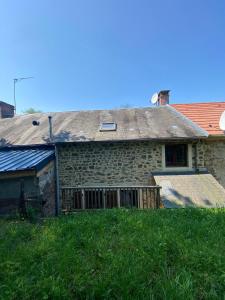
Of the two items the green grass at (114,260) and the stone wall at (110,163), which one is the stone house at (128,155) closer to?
the stone wall at (110,163)

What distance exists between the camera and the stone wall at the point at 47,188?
691 centimetres

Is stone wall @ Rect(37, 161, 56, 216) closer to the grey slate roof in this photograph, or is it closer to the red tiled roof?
the grey slate roof

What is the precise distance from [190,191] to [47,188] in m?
5.22

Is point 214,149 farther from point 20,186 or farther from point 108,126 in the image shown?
point 20,186

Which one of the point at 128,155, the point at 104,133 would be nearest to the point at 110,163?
the point at 128,155

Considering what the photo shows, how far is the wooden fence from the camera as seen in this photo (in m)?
7.66

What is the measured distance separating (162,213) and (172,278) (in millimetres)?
2923

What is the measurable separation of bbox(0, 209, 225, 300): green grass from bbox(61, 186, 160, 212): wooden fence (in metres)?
2.81

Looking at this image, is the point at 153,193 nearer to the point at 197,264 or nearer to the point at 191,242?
the point at 191,242

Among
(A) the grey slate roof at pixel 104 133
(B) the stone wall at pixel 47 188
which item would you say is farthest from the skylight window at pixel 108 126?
(B) the stone wall at pixel 47 188

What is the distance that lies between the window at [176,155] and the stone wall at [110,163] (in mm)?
442

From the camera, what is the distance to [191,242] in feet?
12.2

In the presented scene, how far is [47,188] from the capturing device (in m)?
7.80

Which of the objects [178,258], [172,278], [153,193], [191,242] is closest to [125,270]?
[172,278]
